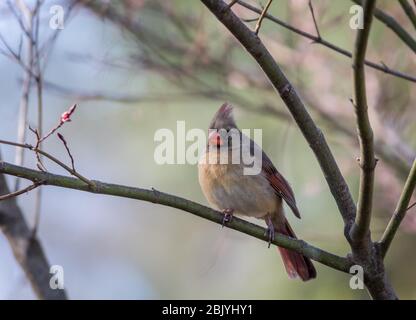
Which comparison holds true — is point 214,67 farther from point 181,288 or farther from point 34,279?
point 181,288

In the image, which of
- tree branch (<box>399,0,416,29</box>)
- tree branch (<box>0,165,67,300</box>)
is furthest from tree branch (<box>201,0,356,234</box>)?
tree branch (<box>0,165,67,300</box>)

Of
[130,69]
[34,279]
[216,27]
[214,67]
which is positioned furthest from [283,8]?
[34,279]

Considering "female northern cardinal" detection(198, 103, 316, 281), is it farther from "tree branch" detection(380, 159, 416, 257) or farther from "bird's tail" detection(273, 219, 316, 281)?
"tree branch" detection(380, 159, 416, 257)

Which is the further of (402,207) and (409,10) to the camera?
(409,10)

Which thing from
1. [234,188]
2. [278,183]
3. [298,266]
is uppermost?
[278,183]

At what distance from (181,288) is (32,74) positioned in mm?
3747

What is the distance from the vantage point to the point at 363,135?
255 centimetres

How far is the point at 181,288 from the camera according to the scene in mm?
6918

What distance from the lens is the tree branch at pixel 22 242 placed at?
3.80 metres

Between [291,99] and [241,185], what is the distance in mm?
1314

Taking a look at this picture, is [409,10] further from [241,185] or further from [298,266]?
[298,266]

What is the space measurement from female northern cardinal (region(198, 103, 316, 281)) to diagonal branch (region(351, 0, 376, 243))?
1.19m

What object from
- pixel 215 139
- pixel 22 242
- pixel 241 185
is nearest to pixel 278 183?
pixel 241 185

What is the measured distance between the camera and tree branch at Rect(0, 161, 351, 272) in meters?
2.42
